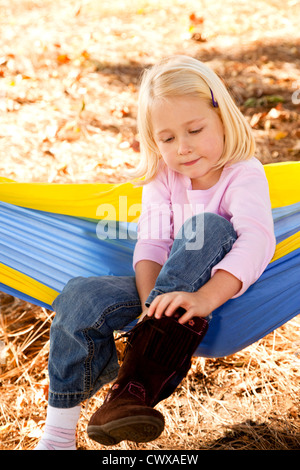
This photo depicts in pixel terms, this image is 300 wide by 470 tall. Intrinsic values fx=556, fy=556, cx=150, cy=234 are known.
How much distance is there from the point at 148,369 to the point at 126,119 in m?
2.37

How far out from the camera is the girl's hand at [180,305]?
3.64 feet

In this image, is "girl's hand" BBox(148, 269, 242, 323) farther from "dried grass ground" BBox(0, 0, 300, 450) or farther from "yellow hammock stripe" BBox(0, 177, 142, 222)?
"yellow hammock stripe" BBox(0, 177, 142, 222)

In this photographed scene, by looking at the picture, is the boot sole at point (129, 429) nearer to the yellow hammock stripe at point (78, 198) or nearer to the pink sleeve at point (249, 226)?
the pink sleeve at point (249, 226)

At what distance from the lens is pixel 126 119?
130 inches

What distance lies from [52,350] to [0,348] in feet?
→ 2.04

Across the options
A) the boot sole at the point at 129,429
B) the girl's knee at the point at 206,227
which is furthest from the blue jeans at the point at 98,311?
the boot sole at the point at 129,429

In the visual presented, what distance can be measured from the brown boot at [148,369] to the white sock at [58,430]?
0.46 feet

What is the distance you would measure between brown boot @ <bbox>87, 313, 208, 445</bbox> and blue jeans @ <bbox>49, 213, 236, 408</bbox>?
3.0 inches

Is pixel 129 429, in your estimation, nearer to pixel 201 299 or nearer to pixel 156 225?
pixel 201 299

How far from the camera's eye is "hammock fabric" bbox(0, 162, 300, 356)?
1416mm

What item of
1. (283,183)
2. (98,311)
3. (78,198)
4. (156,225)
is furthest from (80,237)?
(283,183)
